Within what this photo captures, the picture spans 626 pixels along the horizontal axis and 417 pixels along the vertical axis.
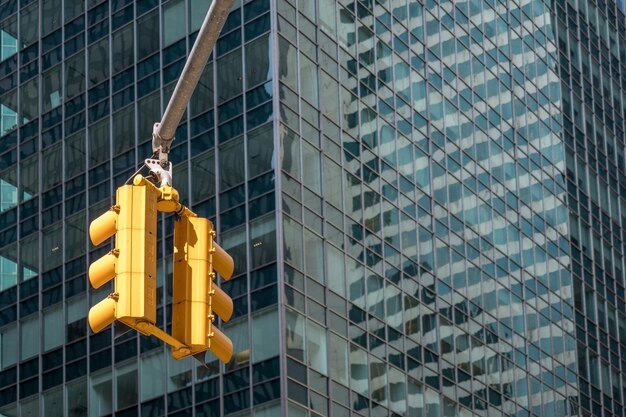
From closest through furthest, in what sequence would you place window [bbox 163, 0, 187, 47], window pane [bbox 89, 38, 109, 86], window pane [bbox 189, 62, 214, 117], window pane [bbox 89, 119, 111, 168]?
1. window pane [bbox 189, 62, 214, 117]
2. window [bbox 163, 0, 187, 47]
3. window pane [bbox 89, 119, 111, 168]
4. window pane [bbox 89, 38, 109, 86]

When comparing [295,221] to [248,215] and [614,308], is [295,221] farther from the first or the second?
[614,308]

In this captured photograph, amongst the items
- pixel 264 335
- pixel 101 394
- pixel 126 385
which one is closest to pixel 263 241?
pixel 264 335

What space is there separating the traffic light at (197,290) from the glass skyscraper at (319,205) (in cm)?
3546

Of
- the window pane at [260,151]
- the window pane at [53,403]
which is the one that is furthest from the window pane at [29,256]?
the window pane at [260,151]

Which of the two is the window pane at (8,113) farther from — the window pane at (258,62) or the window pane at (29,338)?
the window pane at (258,62)

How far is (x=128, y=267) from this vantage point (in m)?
10.1

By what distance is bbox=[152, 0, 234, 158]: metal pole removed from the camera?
11.6m

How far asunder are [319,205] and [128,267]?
40066 mm

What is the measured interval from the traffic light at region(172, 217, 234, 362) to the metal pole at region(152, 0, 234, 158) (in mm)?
1609

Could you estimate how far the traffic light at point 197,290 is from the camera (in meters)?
10.4

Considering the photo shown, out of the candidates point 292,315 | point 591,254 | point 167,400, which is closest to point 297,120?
point 292,315

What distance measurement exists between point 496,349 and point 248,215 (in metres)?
15.4

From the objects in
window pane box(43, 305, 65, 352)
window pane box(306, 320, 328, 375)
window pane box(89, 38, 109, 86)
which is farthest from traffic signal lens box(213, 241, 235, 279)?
window pane box(89, 38, 109, 86)

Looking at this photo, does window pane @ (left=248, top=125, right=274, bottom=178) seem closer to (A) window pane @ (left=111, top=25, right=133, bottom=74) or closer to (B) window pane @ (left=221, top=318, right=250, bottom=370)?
(B) window pane @ (left=221, top=318, right=250, bottom=370)
